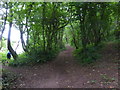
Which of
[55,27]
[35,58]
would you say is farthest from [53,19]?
[35,58]

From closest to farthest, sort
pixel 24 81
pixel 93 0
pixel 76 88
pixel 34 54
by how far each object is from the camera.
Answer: pixel 76 88 → pixel 24 81 → pixel 93 0 → pixel 34 54

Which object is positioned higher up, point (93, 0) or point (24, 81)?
point (93, 0)

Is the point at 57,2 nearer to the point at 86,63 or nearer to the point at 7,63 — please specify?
the point at 86,63

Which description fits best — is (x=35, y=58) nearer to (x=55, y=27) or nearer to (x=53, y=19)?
(x=55, y=27)

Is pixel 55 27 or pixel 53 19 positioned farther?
pixel 55 27

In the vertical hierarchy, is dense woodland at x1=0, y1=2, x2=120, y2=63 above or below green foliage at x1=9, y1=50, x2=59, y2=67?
above

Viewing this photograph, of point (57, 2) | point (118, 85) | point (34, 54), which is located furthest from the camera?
point (34, 54)

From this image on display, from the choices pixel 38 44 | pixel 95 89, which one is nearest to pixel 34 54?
pixel 38 44

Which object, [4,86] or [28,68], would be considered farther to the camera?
[28,68]

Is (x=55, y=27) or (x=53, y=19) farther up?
(x=53, y=19)

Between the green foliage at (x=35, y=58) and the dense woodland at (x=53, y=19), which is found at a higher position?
the dense woodland at (x=53, y=19)

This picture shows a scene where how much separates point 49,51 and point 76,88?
5782 millimetres

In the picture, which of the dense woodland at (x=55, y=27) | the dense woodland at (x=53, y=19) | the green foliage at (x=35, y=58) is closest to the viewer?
the dense woodland at (x=55, y=27)

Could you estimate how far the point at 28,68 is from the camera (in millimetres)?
Answer: 8383
